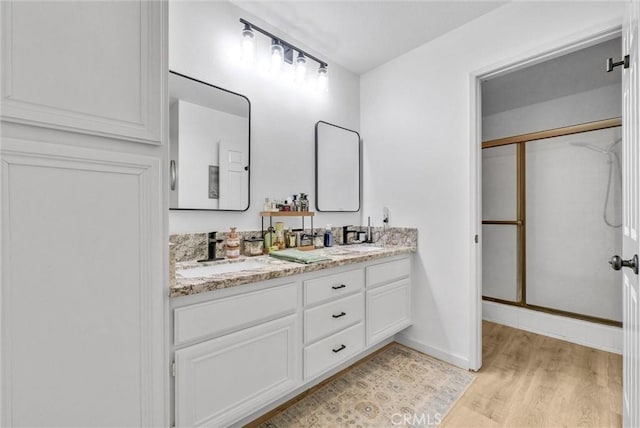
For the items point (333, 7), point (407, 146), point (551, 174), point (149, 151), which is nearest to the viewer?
point (149, 151)

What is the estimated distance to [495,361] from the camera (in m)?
2.14

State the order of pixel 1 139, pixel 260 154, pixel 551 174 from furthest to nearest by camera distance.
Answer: pixel 551 174 < pixel 260 154 < pixel 1 139

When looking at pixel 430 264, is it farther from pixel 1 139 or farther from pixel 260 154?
pixel 1 139

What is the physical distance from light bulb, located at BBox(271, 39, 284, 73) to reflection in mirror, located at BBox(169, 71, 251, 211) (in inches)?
13.8

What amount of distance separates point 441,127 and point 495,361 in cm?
177

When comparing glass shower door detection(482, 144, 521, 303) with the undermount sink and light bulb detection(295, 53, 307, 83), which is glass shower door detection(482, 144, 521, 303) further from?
the undermount sink

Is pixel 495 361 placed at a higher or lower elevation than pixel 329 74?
lower

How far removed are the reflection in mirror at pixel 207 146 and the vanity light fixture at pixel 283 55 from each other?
0.34 meters

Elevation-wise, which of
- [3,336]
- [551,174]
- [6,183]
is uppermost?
[551,174]

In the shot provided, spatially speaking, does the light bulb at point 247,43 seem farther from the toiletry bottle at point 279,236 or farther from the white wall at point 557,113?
the white wall at point 557,113

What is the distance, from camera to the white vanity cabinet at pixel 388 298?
197cm

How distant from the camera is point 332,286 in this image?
1701mm

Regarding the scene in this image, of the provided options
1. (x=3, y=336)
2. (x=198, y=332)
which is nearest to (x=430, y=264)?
(x=198, y=332)

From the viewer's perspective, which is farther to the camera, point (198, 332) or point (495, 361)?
point (495, 361)
